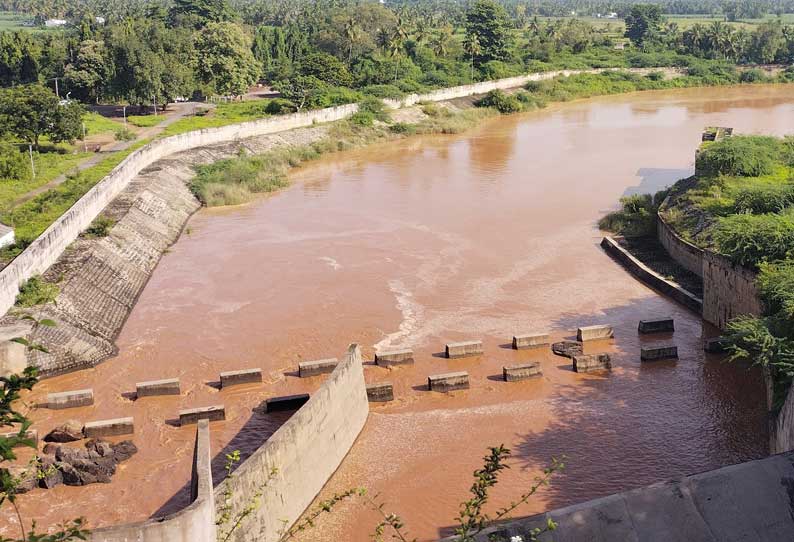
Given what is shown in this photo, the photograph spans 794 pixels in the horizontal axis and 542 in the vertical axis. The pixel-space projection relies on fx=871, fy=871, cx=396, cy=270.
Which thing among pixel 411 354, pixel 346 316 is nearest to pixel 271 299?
pixel 346 316

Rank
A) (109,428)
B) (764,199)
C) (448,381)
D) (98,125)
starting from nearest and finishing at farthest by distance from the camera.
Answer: (109,428) → (448,381) → (764,199) → (98,125)

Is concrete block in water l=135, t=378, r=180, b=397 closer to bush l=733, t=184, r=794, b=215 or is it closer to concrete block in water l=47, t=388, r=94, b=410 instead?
concrete block in water l=47, t=388, r=94, b=410

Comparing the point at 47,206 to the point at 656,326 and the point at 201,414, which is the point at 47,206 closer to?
the point at 201,414

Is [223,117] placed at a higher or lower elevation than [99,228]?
higher

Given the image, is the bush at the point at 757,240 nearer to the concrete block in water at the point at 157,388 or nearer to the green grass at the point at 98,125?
the concrete block in water at the point at 157,388

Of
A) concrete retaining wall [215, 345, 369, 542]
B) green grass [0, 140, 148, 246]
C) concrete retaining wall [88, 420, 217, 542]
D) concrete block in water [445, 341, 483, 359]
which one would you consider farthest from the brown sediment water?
green grass [0, 140, 148, 246]

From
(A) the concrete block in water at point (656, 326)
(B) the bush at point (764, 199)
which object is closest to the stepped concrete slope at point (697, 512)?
(A) the concrete block in water at point (656, 326)

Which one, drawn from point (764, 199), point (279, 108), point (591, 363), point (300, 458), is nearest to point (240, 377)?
point (300, 458)
